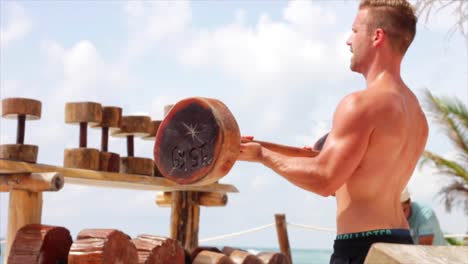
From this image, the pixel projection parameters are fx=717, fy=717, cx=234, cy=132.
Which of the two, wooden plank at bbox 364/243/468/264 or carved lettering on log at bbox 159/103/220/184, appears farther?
carved lettering on log at bbox 159/103/220/184

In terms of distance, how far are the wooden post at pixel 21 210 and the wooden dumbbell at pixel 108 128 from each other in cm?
50

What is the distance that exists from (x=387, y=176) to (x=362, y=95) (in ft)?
0.97

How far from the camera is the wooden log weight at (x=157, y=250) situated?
135 inches

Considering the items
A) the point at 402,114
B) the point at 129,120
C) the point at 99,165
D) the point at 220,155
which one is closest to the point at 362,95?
the point at 402,114

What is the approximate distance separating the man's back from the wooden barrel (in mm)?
440

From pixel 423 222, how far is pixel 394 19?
2480mm

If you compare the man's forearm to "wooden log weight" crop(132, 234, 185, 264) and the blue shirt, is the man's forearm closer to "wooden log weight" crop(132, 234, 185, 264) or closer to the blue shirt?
"wooden log weight" crop(132, 234, 185, 264)

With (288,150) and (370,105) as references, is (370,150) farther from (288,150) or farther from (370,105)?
(288,150)

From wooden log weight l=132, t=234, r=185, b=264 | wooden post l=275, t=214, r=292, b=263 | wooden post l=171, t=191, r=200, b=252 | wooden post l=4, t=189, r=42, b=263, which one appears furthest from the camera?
wooden post l=275, t=214, r=292, b=263

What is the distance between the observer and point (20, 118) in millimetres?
4551

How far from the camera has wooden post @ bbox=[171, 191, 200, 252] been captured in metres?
6.14

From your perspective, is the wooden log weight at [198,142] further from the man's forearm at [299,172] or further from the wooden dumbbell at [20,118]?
the wooden dumbbell at [20,118]

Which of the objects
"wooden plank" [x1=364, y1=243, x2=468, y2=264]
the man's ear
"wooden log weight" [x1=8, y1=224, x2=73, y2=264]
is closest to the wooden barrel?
the man's ear

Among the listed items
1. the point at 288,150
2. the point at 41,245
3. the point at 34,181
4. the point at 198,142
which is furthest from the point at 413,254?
the point at 34,181
